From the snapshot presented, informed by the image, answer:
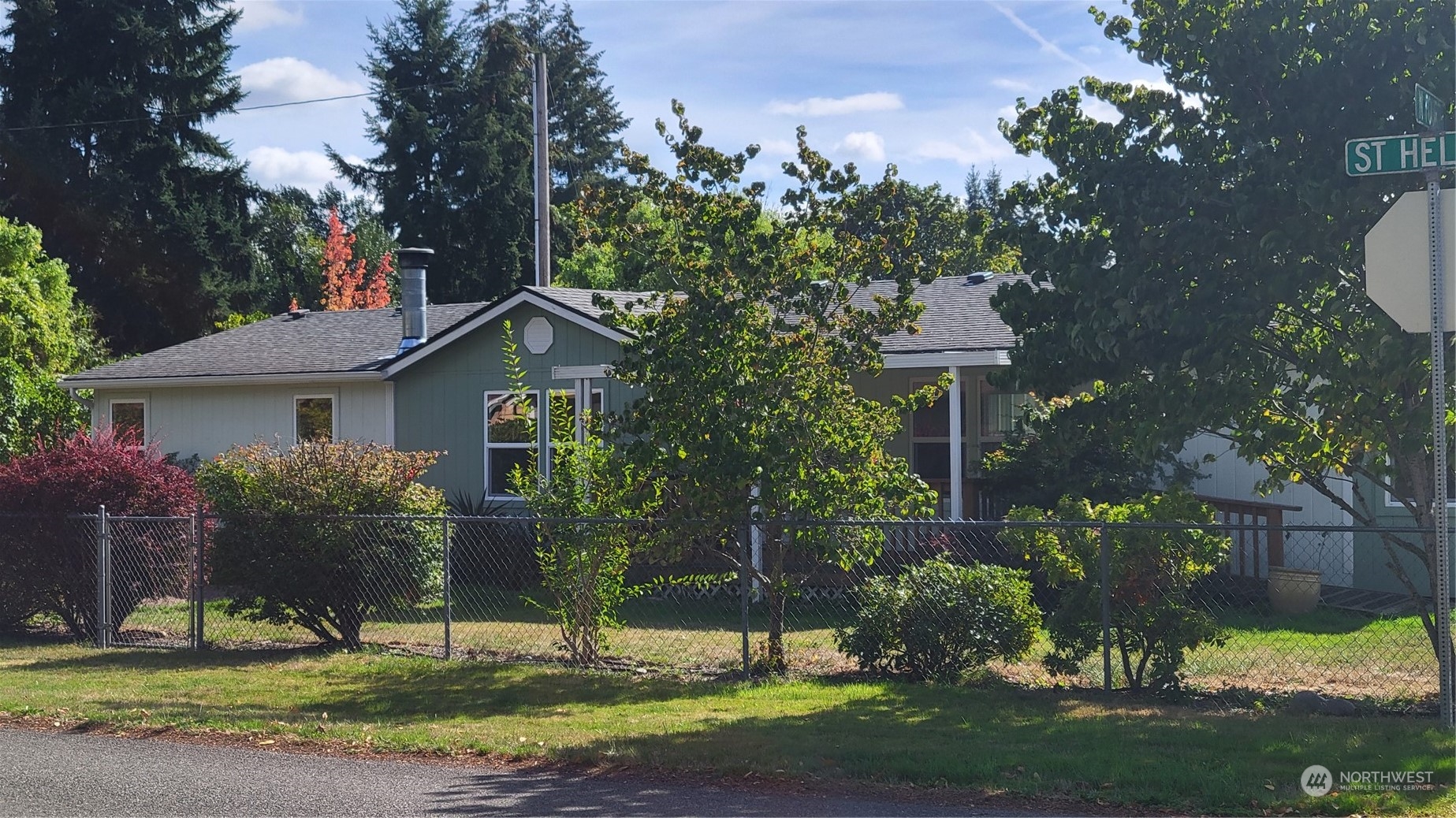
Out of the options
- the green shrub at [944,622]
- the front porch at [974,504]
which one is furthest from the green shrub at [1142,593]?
the front porch at [974,504]

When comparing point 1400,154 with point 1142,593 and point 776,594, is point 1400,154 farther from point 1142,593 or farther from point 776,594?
point 776,594

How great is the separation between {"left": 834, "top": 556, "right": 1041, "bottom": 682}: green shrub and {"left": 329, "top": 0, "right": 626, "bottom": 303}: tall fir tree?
117ft

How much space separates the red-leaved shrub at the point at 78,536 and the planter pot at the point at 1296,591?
1105 centimetres

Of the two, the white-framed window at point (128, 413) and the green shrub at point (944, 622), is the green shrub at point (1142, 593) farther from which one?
the white-framed window at point (128, 413)

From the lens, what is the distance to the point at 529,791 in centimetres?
689

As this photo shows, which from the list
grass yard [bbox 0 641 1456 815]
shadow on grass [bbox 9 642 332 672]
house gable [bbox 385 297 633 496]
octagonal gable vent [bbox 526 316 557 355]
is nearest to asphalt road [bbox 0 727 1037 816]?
grass yard [bbox 0 641 1456 815]

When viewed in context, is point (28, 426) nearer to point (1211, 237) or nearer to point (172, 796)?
point (172, 796)

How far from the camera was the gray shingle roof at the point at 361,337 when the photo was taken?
1617cm

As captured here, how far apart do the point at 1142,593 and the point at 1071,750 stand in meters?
2.20

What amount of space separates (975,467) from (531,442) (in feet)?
19.3

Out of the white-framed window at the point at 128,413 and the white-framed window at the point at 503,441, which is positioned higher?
the white-framed window at the point at 128,413

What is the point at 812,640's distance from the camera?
1216cm

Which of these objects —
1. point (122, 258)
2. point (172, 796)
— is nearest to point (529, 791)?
point (172, 796)

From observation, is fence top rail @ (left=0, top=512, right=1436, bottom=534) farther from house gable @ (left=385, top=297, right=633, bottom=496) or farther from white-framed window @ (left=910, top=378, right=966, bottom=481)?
white-framed window @ (left=910, top=378, right=966, bottom=481)
